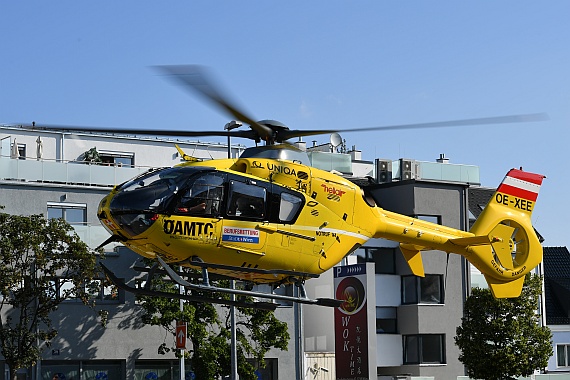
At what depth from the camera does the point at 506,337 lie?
43.2m

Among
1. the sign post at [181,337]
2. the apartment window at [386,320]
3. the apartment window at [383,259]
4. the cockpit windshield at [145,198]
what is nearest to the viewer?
the cockpit windshield at [145,198]

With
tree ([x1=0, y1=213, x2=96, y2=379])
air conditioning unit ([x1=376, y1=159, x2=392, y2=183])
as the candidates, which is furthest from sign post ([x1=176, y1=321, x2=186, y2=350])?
air conditioning unit ([x1=376, y1=159, x2=392, y2=183])

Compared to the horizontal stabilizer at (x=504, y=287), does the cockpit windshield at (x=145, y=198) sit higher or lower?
higher

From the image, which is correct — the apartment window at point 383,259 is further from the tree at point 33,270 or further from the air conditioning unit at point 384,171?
the tree at point 33,270

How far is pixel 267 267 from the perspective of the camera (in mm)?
23859

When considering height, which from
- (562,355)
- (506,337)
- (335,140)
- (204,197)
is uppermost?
(335,140)

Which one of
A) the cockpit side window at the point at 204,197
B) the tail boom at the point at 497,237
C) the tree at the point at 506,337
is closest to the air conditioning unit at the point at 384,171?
the tree at the point at 506,337

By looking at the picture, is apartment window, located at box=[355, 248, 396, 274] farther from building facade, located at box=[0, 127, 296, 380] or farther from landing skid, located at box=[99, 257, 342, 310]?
landing skid, located at box=[99, 257, 342, 310]

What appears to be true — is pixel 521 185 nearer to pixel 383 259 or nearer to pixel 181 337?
pixel 181 337

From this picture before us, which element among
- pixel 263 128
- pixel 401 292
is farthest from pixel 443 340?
pixel 263 128

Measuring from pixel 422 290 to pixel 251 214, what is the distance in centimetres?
2715

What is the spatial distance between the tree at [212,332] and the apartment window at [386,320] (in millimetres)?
8175

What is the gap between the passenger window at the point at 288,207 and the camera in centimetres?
2391

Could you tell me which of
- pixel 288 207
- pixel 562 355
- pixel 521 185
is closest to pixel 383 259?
pixel 562 355
